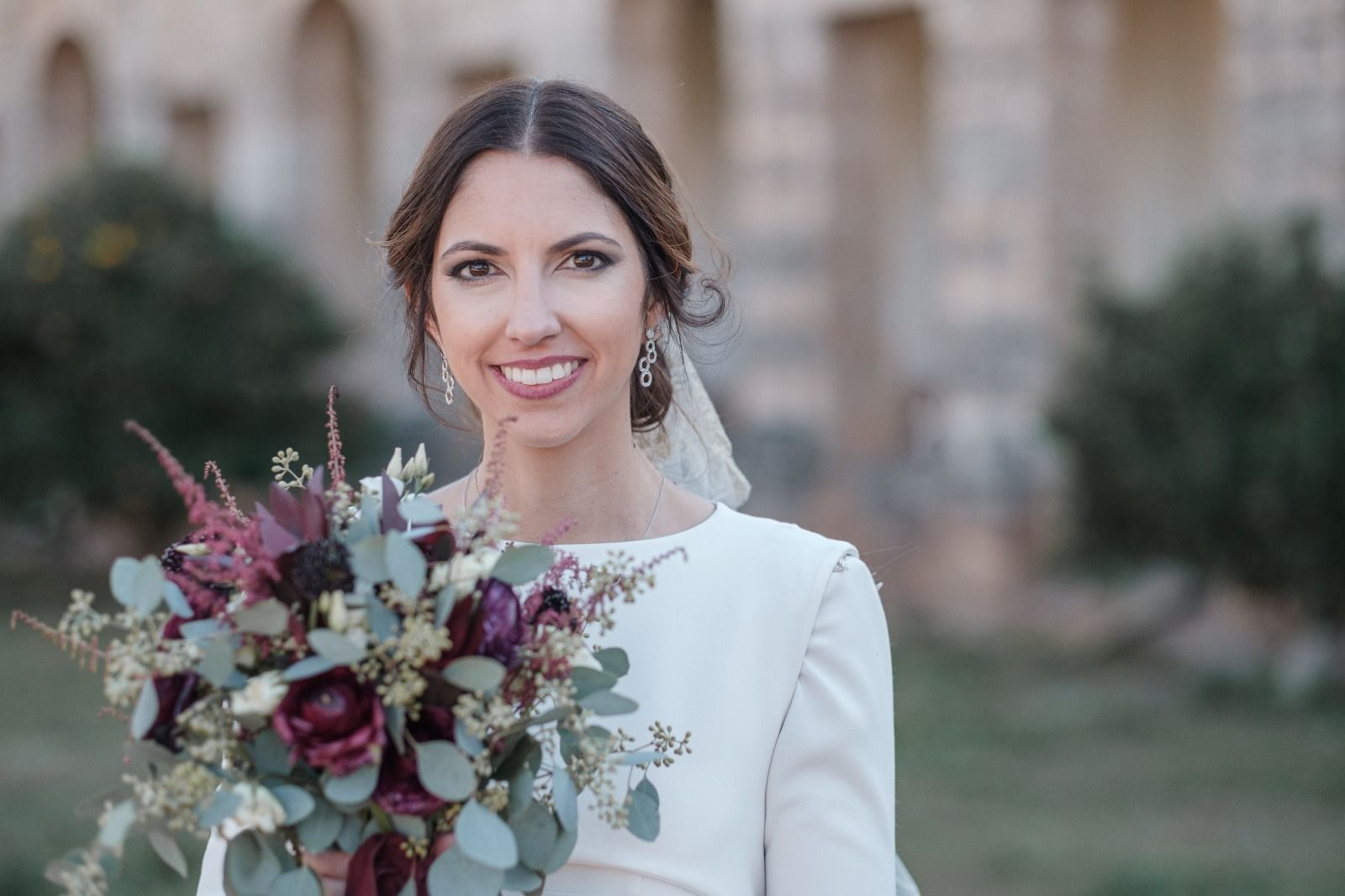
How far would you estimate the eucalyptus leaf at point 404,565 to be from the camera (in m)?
1.94

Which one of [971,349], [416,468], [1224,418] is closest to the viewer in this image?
[416,468]

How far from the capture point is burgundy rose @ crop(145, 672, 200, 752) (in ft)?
6.46

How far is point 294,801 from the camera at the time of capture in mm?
1940

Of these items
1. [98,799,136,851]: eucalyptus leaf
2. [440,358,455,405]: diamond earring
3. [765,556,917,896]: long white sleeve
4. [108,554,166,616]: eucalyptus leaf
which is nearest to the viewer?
[98,799,136,851]: eucalyptus leaf

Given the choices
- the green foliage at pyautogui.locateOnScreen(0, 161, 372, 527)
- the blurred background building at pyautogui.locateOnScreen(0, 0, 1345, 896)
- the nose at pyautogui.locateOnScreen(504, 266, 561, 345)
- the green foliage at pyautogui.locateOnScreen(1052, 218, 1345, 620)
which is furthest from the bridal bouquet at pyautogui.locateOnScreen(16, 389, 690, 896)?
the green foliage at pyautogui.locateOnScreen(0, 161, 372, 527)

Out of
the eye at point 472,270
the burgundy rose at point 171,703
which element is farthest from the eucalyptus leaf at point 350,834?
the eye at point 472,270

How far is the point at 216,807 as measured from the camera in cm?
190

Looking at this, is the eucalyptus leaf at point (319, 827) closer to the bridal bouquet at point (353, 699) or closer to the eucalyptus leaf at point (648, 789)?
the bridal bouquet at point (353, 699)

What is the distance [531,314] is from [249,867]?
86cm

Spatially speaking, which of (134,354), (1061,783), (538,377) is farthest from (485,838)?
(134,354)

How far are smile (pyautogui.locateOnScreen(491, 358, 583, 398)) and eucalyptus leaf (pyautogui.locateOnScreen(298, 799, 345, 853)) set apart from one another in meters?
0.75

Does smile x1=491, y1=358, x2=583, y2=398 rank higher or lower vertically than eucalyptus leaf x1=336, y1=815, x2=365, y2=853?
higher

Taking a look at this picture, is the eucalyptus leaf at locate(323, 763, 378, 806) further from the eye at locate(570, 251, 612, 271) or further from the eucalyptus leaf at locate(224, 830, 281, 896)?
the eye at locate(570, 251, 612, 271)

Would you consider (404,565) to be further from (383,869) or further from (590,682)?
(383,869)
